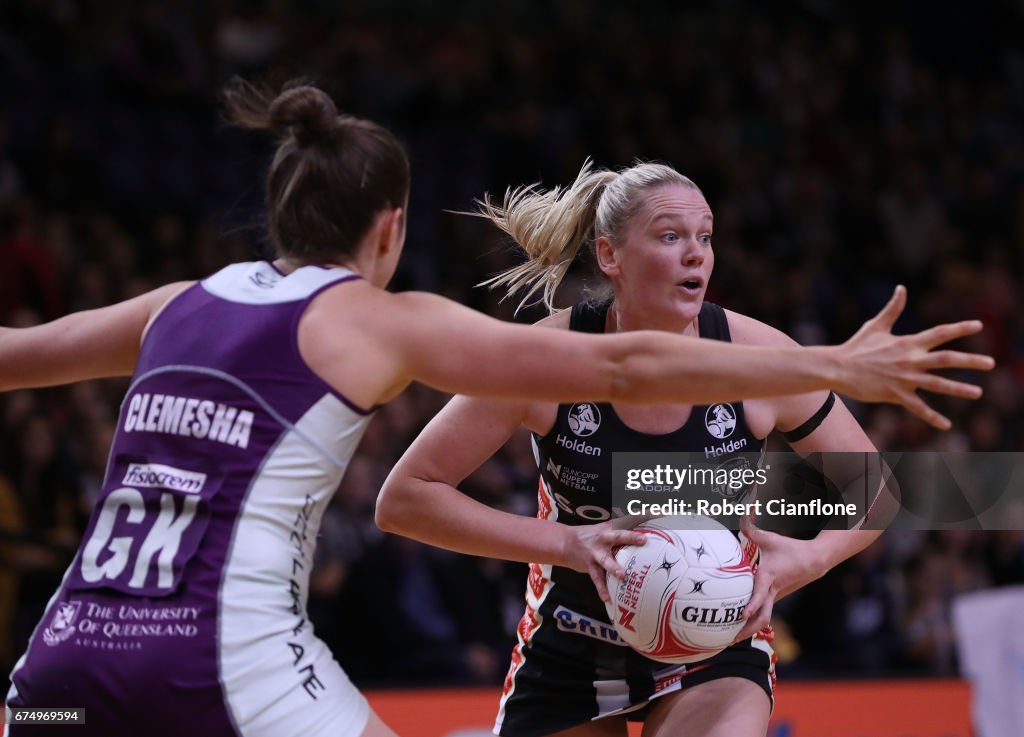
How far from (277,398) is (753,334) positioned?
1.58 meters

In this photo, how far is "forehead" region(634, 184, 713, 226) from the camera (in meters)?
3.51

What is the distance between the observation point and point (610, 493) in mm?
3389

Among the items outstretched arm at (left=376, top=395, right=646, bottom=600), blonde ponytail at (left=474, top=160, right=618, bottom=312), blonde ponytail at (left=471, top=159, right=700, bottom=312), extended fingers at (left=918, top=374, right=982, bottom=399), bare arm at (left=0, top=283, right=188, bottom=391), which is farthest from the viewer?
blonde ponytail at (left=474, top=160, right=618, bottom=312)

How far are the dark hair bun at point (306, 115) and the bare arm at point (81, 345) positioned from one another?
37cm

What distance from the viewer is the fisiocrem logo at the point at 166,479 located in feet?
7.75

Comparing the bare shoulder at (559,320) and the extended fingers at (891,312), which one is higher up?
the bare shoulder at (559,320)

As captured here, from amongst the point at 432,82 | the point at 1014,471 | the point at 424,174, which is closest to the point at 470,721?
the point at 1014,471

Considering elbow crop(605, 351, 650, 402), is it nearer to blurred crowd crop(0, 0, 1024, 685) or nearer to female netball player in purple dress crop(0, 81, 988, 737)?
female netball player in purple dress crop(0, 81, 988, 737)

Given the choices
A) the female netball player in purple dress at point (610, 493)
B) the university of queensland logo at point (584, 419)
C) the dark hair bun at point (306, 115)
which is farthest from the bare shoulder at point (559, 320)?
the dark hair bun at point (306, 115)

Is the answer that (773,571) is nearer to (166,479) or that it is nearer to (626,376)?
(626,376)

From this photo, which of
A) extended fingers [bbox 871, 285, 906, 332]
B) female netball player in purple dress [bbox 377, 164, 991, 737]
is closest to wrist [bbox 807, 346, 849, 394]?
extended fingers [bbox 871, 285, 906, 332]

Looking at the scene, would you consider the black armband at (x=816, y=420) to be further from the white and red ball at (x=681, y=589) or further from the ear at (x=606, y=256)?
the ear at (x=606, y=256)

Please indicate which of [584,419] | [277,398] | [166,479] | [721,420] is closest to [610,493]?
[584,419]

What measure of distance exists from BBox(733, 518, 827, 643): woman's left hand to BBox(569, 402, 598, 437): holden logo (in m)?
0.45
